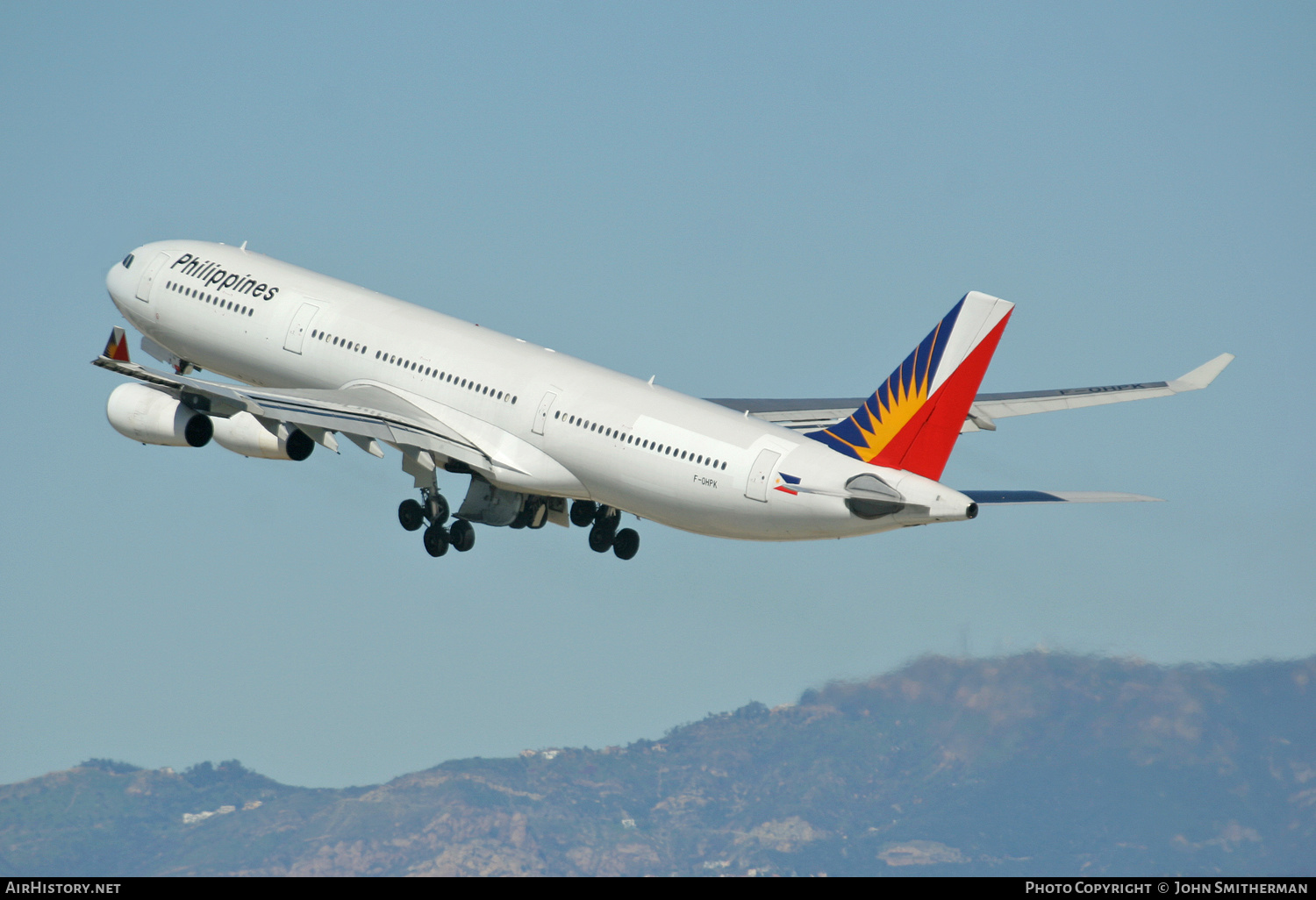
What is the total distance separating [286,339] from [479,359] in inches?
264

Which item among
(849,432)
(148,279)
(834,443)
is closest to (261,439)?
(148,279)

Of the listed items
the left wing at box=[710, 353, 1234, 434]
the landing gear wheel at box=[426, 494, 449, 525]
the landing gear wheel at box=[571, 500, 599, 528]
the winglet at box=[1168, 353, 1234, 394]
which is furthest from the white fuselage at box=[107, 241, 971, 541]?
the winglet at box=[1168, 353, 1234, 394]

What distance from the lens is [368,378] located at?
151 ft

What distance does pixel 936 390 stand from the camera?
120 ft

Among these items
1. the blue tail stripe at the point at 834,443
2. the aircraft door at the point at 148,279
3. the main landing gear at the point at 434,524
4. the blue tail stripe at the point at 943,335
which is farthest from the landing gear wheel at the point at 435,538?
the blue tail stripe at the point at 943,335

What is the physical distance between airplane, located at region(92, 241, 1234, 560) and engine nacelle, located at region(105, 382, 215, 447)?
5 centimetres

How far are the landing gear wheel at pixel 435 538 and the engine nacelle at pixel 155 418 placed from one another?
6.32 m

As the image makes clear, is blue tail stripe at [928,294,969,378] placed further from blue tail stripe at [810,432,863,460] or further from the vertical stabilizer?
blue tail stripe at [810,432,863,460]

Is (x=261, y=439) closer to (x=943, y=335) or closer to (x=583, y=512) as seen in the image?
(x=583, y=512)

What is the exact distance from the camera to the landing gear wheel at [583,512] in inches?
1882

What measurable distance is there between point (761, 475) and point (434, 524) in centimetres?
1095

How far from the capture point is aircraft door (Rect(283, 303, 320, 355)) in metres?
47.5
